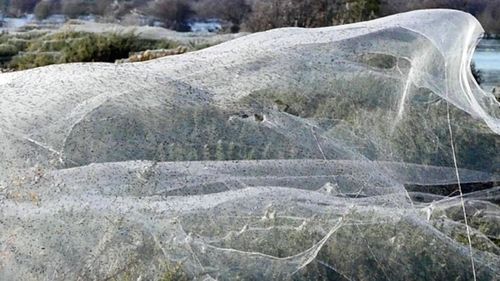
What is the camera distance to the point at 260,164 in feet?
18.3

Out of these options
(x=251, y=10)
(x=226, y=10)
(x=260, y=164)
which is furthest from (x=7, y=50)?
(x=260, y=164)

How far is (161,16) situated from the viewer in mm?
38031

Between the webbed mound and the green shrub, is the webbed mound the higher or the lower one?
the higher one

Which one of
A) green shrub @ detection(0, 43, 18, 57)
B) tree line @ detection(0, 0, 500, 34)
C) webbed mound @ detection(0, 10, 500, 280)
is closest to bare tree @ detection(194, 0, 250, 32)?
tree line @ detection(0, 0, 500, 34)

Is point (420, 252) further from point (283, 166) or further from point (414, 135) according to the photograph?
point (414, 135)

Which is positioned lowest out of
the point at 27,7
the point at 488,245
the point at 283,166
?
the point at 27,7

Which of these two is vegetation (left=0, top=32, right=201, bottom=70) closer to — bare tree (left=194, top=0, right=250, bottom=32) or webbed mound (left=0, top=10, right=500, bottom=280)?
webbed mound (left=0, top=10, right=500, bottom=280)

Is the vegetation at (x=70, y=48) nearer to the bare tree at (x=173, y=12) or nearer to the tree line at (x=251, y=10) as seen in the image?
the tree line at (x=251, y=10)

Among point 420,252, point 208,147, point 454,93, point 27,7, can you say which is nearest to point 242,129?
point 208,147

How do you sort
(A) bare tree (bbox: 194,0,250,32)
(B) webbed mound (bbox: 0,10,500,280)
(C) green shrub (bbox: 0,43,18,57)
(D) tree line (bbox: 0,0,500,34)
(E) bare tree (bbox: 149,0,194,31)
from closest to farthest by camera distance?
(B) webbed mound (bbox: 0,10,500,280) < (C) green shrub (bbox: 0,43,18,57) < (D) tree line (bbox: 0,0,500,34) < (A) bare tree (bbox: 194,0,250,32) < (E) bare tree (bbox: 149,0,194,31)

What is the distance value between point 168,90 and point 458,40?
2572 millimetres

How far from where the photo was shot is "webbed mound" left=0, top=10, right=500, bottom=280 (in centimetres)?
469

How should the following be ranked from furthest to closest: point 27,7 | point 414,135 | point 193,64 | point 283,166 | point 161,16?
point 27,7 < point 161,16 < point 414,135 < point 193,64 < point 283,166

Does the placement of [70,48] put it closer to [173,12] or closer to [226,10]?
[226,10]
